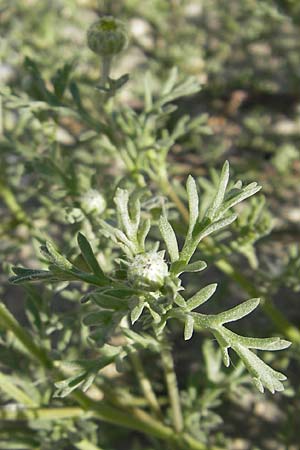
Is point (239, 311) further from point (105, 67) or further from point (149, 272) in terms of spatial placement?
point (105, 67)

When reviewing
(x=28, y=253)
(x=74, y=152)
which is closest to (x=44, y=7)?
(x=74, y=152)

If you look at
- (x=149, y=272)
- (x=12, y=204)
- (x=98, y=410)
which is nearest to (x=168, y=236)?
(x=149, y=272)

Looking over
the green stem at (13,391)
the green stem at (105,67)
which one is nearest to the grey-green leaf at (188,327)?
the green stem at (13,391)

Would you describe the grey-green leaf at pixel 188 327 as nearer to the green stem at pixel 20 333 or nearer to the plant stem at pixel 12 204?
the green stem at pixel 20 333

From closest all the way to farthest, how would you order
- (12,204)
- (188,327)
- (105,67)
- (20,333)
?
(188,327)
(20,333)
(105,67)
(12,204)

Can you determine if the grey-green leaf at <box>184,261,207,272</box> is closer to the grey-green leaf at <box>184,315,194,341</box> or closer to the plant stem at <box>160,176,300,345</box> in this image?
the grey-green leaf at <box>184,315,194,341</box>

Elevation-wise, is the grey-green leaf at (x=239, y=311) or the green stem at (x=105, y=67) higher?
the green stem at (x=105, y=67)

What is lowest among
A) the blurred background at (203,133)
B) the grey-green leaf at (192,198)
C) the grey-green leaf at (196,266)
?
the blurred background at (203,133)
